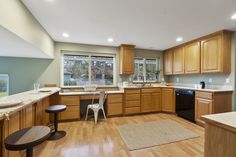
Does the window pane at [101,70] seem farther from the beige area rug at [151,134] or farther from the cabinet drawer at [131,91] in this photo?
the beige area rug at [151,134]

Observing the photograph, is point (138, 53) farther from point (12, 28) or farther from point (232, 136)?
point (232, 136)

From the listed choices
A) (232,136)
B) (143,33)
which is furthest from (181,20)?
(232,136)

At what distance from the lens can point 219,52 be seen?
3.12 m

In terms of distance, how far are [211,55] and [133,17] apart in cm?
238

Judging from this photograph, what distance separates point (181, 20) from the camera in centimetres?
258

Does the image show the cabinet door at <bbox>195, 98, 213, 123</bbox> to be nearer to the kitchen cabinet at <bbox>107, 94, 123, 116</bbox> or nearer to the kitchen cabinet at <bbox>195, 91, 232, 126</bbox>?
the kitchen cabinet at <bbox>195, 91, 232, 126</bbox>

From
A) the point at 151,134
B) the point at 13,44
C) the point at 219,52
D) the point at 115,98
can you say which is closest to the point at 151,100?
the point at 115,98

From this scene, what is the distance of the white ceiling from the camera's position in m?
2.00

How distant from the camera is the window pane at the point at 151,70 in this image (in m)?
5.26

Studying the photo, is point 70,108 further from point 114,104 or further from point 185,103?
point 185,103

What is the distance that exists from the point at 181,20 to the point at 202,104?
2134 mm

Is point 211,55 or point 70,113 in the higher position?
point 211,55

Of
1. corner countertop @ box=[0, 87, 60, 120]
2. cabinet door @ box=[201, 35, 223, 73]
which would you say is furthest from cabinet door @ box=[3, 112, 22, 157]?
cabinet door @ box=[201, 35, 223, 73]

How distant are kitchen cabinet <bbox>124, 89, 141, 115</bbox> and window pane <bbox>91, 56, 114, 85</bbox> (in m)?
0.90
